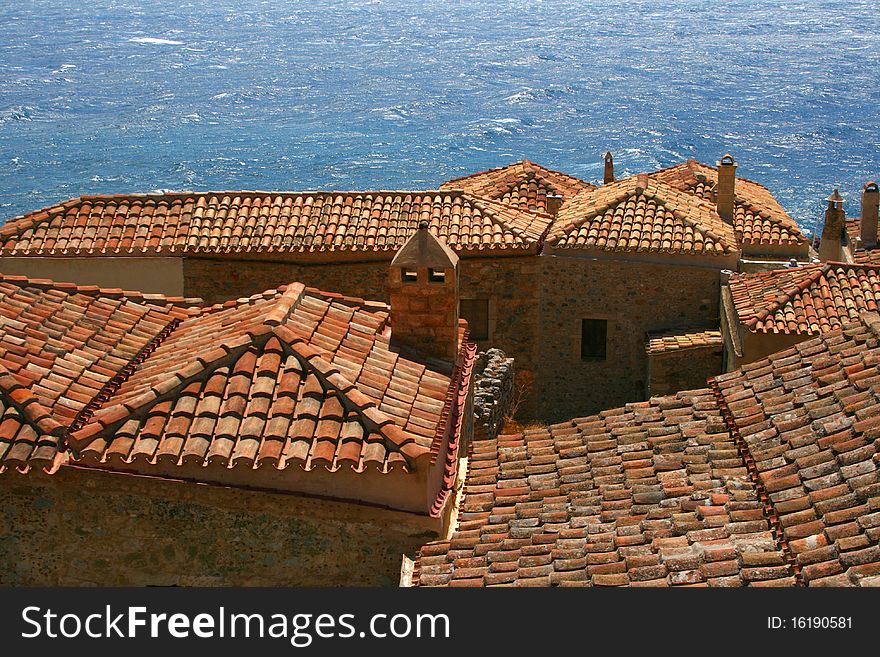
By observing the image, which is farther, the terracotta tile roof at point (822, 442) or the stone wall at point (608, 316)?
the stone wall at point (608, 316)

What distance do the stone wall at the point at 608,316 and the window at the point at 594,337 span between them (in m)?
0.14

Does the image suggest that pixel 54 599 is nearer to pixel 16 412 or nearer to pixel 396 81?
pixel 16 412

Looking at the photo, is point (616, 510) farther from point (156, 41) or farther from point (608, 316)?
point (156, 41)

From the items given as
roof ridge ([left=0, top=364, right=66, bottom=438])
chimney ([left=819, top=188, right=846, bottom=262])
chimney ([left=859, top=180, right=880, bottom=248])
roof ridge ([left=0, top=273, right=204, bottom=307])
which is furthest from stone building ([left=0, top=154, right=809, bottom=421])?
roof ridge ([left=0, top=364, right=66, bottom=438])

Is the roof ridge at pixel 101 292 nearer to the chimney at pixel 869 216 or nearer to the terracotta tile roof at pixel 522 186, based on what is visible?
the terracotta tile roof at pixel 522 186

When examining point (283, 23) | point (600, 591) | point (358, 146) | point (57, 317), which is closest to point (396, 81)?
point (358, 146)

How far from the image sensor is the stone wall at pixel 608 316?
76.5 feet

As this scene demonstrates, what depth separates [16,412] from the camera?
1231 centimetres

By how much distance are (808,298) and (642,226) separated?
4193 millimetres

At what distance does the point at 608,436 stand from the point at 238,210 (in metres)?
12.1

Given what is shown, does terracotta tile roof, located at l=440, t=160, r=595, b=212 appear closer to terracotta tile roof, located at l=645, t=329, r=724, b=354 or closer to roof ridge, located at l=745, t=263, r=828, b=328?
terracotta tile roof, located at l=645, t=329, r=724, b=354

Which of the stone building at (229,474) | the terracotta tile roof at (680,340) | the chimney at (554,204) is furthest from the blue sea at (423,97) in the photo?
the stone building at (229,474)

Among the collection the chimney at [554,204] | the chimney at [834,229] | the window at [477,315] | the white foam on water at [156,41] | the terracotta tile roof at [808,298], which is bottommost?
the white foam on water at [156,41]

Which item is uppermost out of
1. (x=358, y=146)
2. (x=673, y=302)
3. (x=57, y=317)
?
(x=57, y=317)
